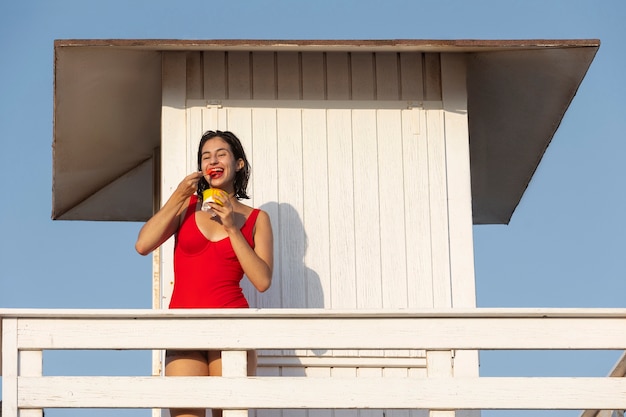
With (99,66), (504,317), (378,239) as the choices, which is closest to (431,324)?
(504,317)

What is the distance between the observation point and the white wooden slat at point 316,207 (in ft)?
42.3

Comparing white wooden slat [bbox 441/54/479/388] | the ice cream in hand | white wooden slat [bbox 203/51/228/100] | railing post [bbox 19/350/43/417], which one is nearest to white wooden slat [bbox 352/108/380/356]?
white wooden slat [bbox 441/54/479/388]

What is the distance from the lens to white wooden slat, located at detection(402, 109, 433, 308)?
12.9 meters

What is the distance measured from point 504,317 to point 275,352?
2.54m

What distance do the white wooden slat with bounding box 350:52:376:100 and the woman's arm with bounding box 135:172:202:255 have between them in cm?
238

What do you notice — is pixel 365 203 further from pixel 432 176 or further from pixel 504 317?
pixel 504 317

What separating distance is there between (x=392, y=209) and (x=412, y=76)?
1.13 metres

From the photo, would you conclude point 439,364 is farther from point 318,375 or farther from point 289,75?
point 289,75

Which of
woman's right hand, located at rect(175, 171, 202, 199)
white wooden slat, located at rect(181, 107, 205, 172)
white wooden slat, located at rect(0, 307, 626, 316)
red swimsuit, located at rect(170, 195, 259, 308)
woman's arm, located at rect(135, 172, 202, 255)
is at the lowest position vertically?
white wooden slat, located at rect(0, 307, 626, 316)

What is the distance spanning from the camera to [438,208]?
42.9 ft

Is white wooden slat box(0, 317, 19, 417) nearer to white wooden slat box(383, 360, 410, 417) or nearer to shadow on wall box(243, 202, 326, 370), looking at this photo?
shadow on wall box(243, 202, 326, 370)

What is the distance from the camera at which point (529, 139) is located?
1494cm

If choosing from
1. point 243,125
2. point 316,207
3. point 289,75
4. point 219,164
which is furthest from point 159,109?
point 219,164

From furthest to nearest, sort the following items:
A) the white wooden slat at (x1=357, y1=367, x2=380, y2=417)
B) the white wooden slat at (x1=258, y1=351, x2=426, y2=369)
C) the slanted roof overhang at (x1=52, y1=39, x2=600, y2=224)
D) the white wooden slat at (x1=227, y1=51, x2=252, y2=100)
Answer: the white wooden slat at (x1=227, y1=51, x2=252, y2=100)
the slanted roof overhang at (x1=52, y1=39, x2=600, y2=224)
the white wooden slat at (x1=258, y1=351, x2=426, y2=369)
the white wooden slat at (x1=357, y1=367, x2=380, y2=417)
